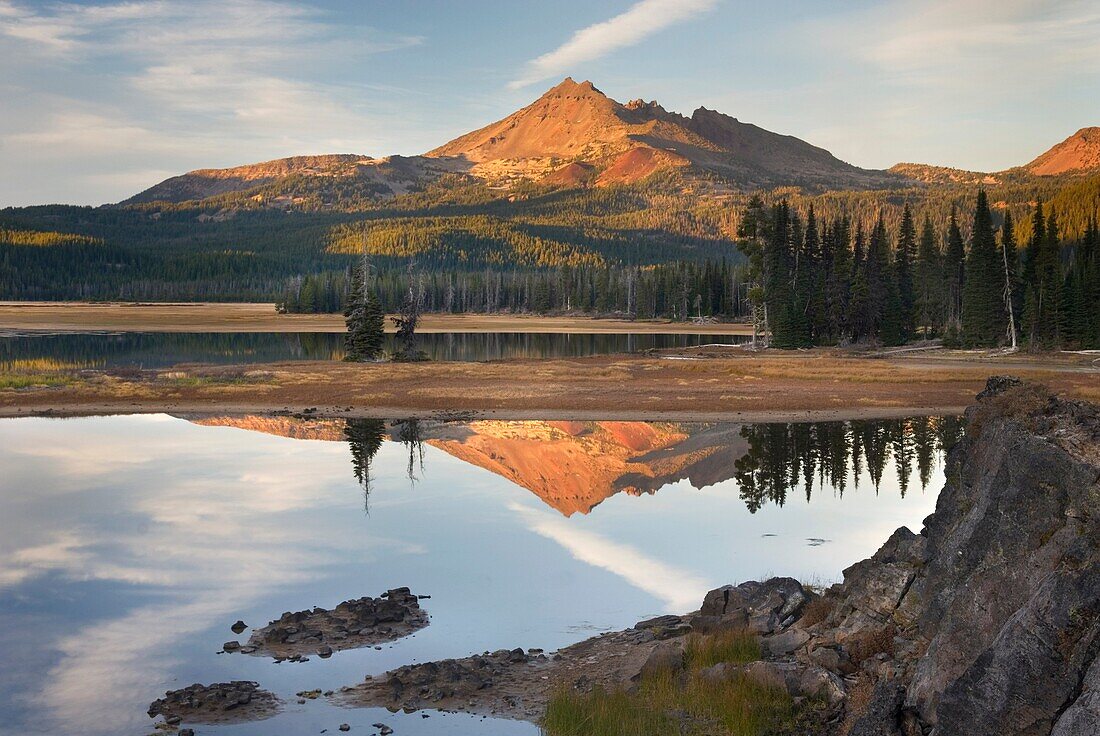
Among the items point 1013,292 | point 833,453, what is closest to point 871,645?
point 833,453

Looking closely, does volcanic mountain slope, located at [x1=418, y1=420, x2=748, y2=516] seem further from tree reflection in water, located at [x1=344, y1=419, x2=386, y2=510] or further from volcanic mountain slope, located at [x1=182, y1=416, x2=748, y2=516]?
tree reflection in water, located at [x1=344, y1=419, x2=386, y2=510]

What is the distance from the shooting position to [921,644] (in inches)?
451

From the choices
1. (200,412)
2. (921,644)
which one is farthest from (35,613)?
(200,412)

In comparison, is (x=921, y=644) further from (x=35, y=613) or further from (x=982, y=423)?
(x=35, y=613)

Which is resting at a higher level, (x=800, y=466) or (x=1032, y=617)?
(x=1032, y=617)

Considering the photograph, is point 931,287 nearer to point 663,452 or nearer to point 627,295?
point 663,452

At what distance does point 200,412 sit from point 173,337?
64.9 metres

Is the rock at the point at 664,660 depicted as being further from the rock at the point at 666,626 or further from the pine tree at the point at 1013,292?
the pine tree at the point at 1013,292

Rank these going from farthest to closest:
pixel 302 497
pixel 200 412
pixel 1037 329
Answer: pixel 1037 329 < pixel 200 412 < pixel 302 497

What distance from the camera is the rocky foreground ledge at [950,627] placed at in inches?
331

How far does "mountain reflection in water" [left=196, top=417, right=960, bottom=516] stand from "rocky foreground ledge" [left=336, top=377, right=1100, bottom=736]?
11.9 meters

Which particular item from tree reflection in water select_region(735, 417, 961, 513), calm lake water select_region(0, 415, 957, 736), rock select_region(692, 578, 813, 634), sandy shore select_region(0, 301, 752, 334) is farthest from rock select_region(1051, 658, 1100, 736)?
sandy shore select_region(0, 301, 752, 334)

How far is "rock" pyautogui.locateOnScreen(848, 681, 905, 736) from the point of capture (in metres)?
Answer: 9.73

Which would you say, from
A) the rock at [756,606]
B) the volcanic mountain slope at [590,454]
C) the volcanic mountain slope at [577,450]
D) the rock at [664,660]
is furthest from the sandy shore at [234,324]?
the rock at [664,660]
